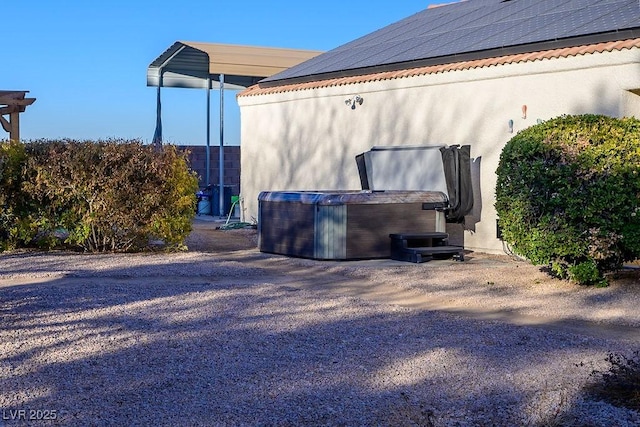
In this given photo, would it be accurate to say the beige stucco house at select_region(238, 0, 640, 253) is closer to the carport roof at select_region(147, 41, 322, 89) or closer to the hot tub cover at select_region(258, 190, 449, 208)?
the hot tub cover at select_region(258, 190, 449, 208)

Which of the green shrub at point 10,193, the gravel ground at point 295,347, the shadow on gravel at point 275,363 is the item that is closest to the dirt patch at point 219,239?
the green shrub at point 10,193

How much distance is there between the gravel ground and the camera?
19.1 ft

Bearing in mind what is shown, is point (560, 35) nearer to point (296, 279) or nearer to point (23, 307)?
point (296, 279)

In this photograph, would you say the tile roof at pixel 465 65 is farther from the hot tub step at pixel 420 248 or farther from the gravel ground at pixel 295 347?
the gravel ground at pixel 295 347

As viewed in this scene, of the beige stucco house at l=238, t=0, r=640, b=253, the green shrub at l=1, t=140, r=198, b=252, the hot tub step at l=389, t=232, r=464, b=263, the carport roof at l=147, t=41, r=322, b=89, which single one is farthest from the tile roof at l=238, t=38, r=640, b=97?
the green shrub at l=1, t=140, r=198, b=252

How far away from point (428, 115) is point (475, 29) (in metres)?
2.34

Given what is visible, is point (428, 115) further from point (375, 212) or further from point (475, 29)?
point (375, 212)

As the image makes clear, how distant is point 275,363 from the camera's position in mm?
7043

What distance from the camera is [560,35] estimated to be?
1422 centimetres

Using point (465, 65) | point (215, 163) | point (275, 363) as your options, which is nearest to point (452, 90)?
point (465, 65)

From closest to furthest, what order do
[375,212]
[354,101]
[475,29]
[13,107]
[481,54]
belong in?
[375,212], [481,54], [475,29], [354,101], [13,107]

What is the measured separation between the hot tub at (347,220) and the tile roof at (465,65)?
2.38m

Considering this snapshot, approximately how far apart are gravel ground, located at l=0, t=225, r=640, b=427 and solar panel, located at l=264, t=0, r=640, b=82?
4.37 m

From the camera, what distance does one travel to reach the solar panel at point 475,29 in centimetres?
1443
